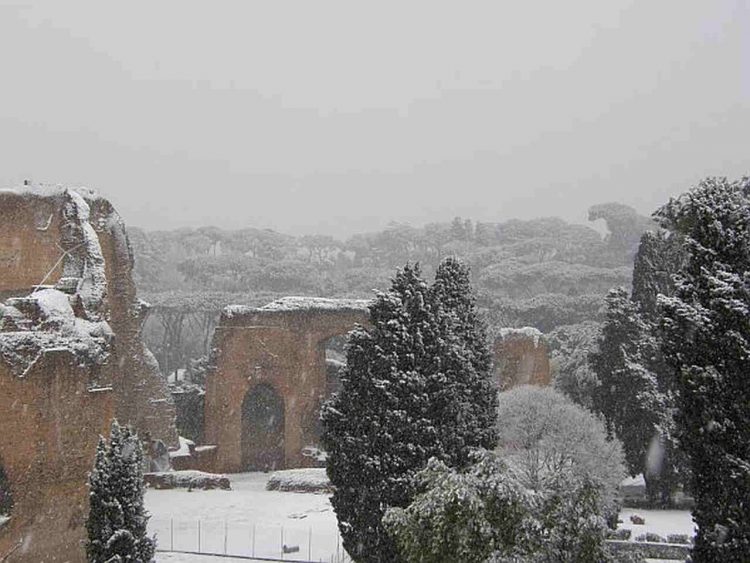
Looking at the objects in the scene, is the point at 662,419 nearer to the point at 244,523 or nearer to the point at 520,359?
the point at 520,359

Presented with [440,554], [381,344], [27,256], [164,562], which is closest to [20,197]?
[27,256]

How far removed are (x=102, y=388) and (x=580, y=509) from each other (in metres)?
8.54

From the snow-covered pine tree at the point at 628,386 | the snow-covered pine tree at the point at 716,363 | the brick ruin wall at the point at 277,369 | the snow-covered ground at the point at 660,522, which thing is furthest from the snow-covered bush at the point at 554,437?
the snow-covered pine tree at the point at 716,363

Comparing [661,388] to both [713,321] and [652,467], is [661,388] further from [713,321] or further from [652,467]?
[713,321]

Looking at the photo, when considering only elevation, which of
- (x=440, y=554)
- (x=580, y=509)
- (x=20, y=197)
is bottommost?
(x=440, y=554)

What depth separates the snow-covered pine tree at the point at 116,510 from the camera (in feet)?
34.2

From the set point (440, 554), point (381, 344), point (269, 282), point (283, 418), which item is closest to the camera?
point (440, 554)

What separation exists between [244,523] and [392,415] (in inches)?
271

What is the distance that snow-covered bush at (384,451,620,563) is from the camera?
6.87 metres

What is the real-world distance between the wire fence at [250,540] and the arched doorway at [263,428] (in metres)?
9.45

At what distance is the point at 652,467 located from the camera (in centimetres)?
1958

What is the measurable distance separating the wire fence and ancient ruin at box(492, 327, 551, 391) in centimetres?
1204

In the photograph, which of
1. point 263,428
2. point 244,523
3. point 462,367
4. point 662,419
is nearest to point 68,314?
point 244,523

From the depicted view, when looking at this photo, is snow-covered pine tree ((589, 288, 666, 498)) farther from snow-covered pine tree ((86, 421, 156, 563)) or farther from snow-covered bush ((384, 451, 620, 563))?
snow-covered bush ((384, 451, 620, 563))
